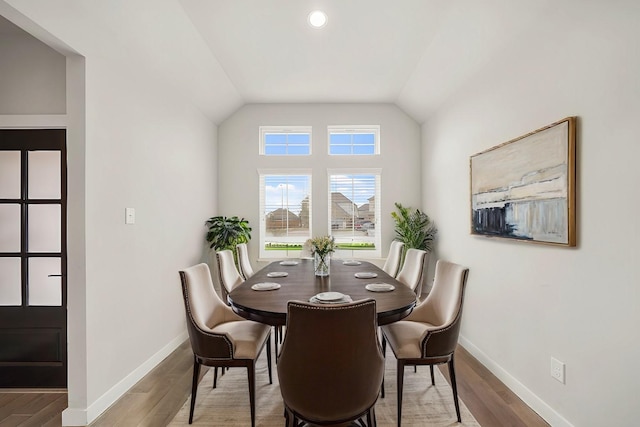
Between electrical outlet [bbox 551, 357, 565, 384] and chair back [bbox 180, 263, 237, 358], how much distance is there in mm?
2081

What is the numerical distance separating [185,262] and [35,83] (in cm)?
213

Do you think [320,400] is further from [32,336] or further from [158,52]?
[158,52]

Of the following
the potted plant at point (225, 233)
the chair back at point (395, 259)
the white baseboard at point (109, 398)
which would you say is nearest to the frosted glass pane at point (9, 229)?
the white baseboard at point (109, 398)

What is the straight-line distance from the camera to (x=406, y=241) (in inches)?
174

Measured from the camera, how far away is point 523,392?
231 centimetres

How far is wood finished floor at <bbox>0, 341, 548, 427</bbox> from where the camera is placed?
209 cm

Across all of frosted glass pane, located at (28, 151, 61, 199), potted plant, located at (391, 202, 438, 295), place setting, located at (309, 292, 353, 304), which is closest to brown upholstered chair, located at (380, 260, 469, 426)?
place setting, located at (309, 292, 353, 304)

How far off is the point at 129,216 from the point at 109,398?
135 cm

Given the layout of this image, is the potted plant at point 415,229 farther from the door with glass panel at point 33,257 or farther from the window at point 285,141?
the door with glass panel at point 33,257

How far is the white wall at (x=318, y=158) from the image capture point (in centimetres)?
482

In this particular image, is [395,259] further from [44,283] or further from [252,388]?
[44,283]

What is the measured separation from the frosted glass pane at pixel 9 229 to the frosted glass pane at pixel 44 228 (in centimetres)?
10

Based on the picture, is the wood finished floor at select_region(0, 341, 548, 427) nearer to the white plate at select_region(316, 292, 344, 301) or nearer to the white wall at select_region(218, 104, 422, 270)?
the white plate at select_region(316, 292, 344, 301)

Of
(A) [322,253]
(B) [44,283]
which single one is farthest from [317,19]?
(B) [44,283]
